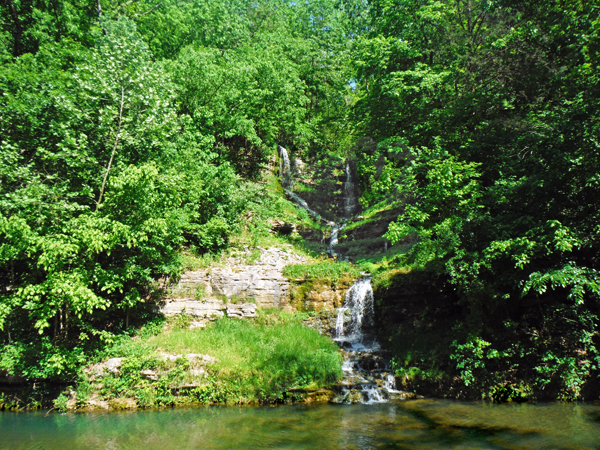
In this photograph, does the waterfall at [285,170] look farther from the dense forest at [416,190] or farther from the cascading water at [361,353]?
the cascading water at [361,353]

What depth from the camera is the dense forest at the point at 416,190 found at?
9.98 m

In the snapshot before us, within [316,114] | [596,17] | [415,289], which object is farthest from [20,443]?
[316,114]

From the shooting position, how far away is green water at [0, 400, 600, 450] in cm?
721

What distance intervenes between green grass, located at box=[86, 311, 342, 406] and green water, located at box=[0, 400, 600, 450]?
2.13 ft

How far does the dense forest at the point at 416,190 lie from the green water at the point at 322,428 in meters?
1.37

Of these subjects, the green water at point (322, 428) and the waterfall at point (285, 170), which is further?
the waterfall at point (285, 170)

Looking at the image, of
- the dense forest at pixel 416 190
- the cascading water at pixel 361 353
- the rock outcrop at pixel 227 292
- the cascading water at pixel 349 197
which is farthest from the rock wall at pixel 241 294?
the cascading water at pixel 349 197

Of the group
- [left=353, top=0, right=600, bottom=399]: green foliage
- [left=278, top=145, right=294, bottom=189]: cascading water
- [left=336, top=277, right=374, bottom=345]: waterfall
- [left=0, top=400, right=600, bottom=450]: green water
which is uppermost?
[left=278, top=145, right=294, bottom=189]: cascading water

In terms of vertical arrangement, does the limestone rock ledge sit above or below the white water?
below

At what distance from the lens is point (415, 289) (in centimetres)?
1373

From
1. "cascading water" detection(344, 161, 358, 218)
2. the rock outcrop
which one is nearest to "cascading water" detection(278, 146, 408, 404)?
the rock outcrop

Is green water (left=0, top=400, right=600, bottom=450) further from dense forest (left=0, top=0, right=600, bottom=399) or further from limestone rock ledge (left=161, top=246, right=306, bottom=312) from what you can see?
limestone rock ledge (left=161, top=246, right=306, bottom=312)

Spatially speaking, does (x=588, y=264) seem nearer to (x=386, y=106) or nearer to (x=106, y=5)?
(x=386, y=106)

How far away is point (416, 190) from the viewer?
12930mm
